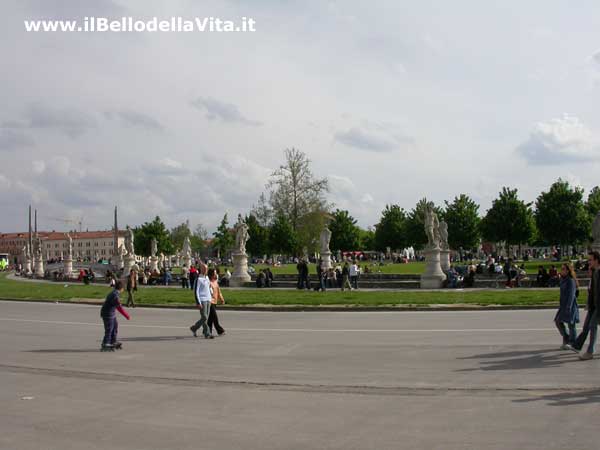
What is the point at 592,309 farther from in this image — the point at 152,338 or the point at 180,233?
the point at 180,233

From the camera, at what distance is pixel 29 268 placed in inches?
3196

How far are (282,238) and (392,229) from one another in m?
28.1

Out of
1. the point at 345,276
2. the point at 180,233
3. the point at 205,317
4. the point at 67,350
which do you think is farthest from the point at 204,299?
the point at 180,233

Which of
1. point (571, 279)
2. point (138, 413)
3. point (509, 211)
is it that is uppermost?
point (509, 211)

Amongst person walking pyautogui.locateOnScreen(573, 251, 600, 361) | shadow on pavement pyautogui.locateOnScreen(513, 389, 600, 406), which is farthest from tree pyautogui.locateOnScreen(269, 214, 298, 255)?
shadow on pavement pyautogui.locateOnScreen(513, 389, 600, 406)

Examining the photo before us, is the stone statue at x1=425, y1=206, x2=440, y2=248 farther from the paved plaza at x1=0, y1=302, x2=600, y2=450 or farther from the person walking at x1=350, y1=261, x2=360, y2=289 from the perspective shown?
the paved plaza at x1=0, y1=302, x2=600, y2=450

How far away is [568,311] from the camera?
11438 millimetres

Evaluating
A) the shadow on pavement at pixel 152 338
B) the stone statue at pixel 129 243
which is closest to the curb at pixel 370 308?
the shadow on pavement at pixel 152 338

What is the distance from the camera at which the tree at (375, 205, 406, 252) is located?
4205 inches

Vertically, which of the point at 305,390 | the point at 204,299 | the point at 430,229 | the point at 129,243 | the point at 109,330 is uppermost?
the point at 129,243

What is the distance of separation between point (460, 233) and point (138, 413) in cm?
7810

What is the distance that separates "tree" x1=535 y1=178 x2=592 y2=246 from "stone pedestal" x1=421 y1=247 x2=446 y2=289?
37431 mm

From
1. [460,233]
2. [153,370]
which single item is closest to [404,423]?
[153,370]

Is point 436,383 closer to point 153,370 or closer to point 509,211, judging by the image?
point 153,370
